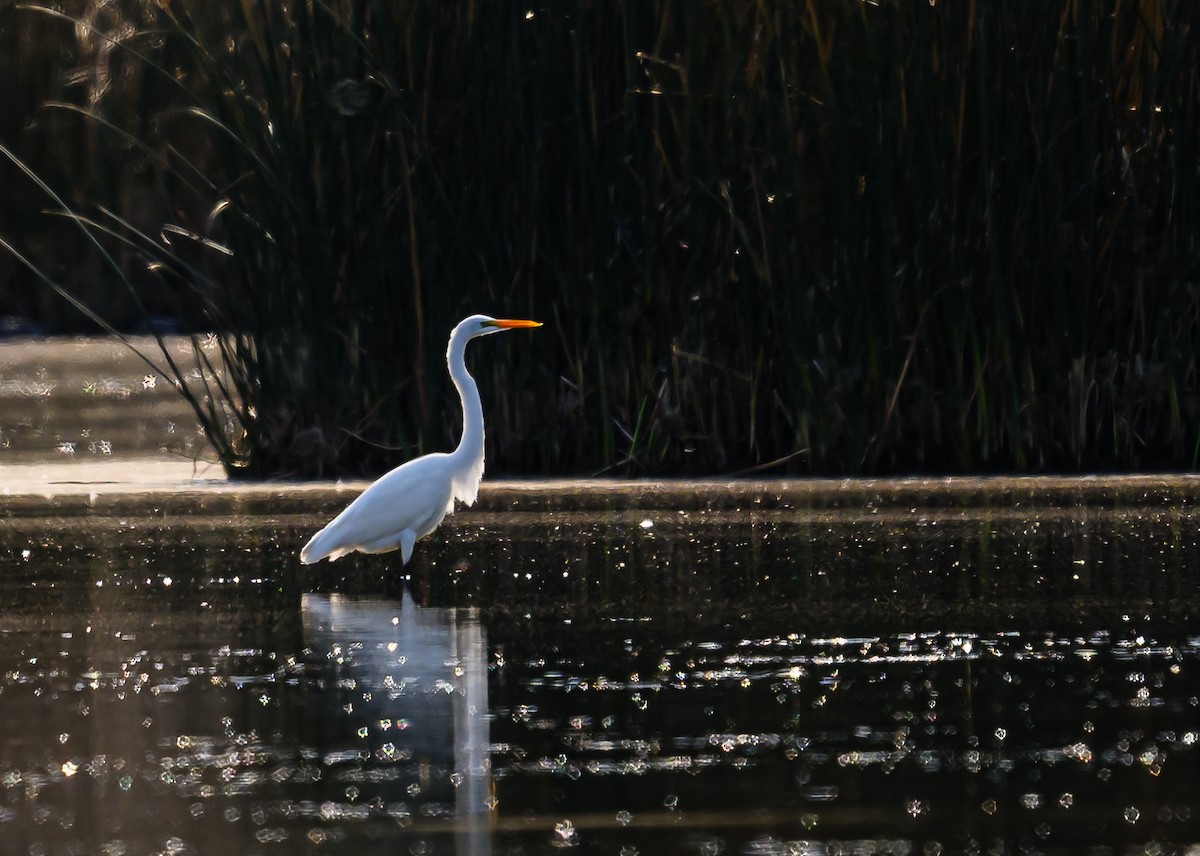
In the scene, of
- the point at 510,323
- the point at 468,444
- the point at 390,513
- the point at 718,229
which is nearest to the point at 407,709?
the point at 390,513

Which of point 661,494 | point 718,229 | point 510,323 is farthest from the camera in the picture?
point 718,229

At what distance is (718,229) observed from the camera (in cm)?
988

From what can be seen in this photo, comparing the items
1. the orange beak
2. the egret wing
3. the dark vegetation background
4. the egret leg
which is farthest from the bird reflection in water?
the dark vegetation background

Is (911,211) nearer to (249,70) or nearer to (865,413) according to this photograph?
(865,413)

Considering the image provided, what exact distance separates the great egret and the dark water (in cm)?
15

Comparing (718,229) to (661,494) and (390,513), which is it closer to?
(661,494)

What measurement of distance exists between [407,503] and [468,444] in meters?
0.58

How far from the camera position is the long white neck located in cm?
808

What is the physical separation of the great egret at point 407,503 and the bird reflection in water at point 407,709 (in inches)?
17.4

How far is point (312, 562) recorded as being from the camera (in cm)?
755

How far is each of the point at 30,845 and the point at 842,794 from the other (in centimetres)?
143

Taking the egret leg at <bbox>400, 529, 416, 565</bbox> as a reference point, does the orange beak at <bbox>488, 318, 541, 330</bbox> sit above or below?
above

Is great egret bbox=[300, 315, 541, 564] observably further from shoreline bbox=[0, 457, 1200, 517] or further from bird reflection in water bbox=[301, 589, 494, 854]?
shoreline bbox=[0, 457, 1200, 517]

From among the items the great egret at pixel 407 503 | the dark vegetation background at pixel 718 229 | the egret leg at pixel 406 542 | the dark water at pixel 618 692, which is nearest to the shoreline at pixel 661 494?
the dark vegetation background at pixel 718 229
